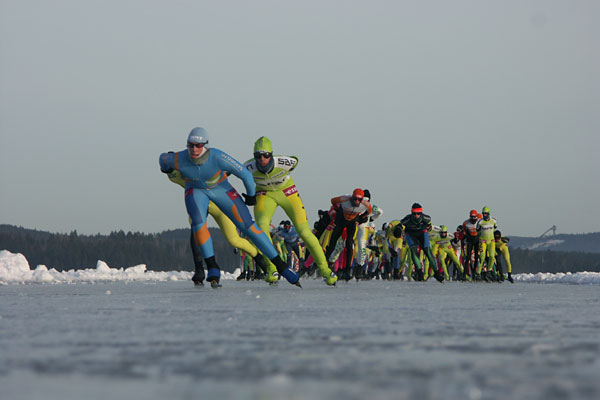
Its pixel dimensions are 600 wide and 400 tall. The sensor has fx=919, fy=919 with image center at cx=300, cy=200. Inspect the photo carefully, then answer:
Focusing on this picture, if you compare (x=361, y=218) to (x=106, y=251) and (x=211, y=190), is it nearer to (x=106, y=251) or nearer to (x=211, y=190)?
(x=211, y=190)

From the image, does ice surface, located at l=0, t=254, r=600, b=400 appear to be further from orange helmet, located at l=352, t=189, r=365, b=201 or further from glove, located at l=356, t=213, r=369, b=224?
glove, located at l=356, t=213, r=369, b=224

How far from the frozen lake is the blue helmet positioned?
236 inches

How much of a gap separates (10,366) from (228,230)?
11642mm

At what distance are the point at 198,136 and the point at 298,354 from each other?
969cm

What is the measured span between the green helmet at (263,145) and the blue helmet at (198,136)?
4.56ft

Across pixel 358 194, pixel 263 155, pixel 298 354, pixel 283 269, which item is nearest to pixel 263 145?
pixel 263 155

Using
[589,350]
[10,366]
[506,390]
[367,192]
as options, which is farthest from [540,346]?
[367,192]

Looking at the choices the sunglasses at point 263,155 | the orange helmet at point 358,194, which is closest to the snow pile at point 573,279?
the orange helmet at point 358,194

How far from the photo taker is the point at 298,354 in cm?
501

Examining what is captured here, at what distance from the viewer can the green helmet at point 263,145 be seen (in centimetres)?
1567

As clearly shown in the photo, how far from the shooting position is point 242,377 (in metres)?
4.16

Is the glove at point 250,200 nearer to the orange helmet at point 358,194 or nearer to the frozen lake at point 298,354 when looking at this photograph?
the orange helmet at point 358,194

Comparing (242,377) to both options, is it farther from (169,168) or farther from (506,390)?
(169,168)

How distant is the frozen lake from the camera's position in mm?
3850
